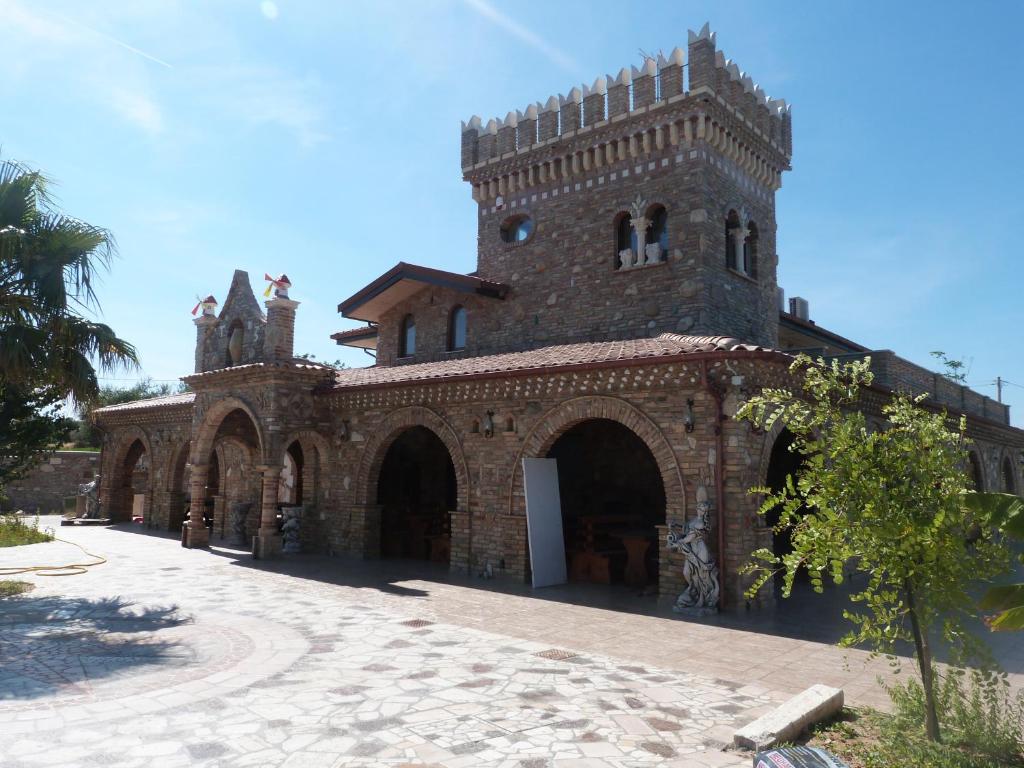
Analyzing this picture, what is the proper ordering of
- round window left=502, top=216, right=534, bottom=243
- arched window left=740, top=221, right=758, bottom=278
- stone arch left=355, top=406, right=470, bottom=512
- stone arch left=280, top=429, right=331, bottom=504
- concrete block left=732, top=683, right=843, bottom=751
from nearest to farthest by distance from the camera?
concrete block left=732, top=683, right=843, bottom=751, stone arch left=355, top=406, right=470, bottom=512, stone arch left=280, top=429, right=331, bottom=504, arched window left=740, top=221, right=758, bottom=278, round window left=502, top=216, right=534, bottom=243

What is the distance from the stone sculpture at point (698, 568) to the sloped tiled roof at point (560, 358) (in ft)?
7.66

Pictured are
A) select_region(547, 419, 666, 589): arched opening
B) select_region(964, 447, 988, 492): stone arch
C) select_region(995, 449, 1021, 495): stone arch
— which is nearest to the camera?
select_region(547, 419, 666, 589): arched opening

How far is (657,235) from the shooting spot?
1588 centimetres

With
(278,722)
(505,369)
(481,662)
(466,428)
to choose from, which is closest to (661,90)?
(505,369)

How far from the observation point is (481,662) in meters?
7.48

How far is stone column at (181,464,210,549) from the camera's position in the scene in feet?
59.7

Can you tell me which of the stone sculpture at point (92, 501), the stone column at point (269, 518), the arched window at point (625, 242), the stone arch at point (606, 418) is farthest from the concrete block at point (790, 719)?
the stone sculpture at point (92, 501)

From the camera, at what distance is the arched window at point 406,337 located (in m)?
20.1

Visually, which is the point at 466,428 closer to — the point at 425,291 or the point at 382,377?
the point at 382,377

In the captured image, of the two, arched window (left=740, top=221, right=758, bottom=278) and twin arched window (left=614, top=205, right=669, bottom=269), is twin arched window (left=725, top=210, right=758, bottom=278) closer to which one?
arched window (left=740, top=221, right=758, bottom=278)

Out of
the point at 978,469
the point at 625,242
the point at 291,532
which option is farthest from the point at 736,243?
the point at 291,532

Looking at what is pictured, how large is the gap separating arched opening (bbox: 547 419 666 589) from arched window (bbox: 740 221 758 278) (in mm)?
4775

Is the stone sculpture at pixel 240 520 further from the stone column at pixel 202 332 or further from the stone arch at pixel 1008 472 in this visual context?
the stone arch at pixel 1008 472

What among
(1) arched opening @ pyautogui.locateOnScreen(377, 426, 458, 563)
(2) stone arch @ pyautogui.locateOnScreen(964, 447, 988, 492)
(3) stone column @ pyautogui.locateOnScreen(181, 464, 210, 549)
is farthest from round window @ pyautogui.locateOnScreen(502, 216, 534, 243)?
(2) stone arch @ pyautogui.locateOnScreen(964, 447, 988, 492)
